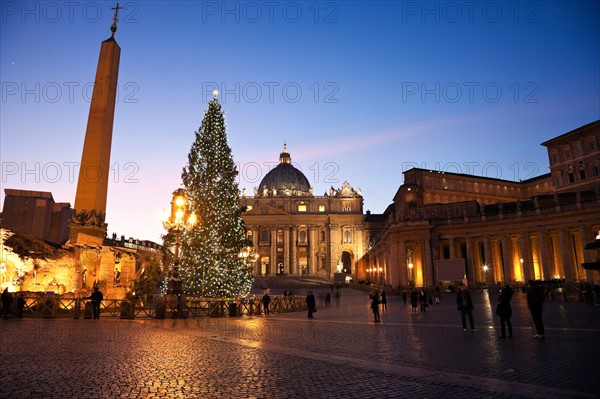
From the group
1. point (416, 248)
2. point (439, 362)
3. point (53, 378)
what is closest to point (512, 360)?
point (439, 362)

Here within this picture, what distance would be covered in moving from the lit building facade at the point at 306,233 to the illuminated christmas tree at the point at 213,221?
67.0 m

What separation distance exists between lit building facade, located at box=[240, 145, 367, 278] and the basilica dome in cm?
691

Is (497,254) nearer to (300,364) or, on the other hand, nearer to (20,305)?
(20,305)

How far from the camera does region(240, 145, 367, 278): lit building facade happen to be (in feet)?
313

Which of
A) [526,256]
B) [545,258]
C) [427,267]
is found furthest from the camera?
[427,267]

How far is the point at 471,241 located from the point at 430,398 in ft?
170

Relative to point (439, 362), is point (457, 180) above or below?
above

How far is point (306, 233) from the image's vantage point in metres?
97.6

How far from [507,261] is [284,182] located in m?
70.0

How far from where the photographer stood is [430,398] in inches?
214

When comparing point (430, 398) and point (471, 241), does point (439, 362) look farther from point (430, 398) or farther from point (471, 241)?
point (471, 241)

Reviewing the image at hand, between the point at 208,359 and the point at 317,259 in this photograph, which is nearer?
the point at 208,359

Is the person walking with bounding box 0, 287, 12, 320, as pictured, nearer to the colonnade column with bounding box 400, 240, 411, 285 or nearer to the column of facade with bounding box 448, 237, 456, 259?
the colonnade column with bounding box 400, 240, 411, 285

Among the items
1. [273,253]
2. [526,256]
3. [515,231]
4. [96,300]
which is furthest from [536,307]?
[273,253]
